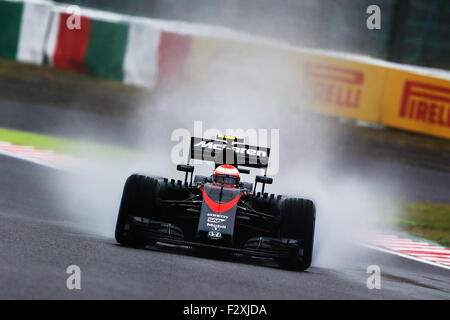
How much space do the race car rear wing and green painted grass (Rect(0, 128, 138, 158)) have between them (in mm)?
6399

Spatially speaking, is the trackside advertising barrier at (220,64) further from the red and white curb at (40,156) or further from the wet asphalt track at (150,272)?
A: the wet asphalt track at (150,272)

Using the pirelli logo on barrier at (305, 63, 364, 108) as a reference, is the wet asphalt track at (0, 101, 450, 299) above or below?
below

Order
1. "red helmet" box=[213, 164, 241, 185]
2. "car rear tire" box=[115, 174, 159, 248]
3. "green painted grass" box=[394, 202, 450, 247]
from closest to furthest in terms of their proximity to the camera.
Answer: "car rear tire" box=[115, 174, 159, 248] < "red helmet" box=[213, 164, 241, 185] < "green painted grass" box=[394, 202, 450, 247]

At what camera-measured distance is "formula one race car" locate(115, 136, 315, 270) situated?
8.95 meters

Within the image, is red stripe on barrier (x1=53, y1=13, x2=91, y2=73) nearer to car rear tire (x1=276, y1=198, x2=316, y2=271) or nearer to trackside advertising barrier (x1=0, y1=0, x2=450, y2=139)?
trackside advertising barrier (x1=0, y1=0, x2=450, y2=139)

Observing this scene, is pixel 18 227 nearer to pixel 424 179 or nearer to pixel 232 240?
pixel 232 240

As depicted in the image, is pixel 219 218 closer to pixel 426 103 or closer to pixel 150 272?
pixel 150 272

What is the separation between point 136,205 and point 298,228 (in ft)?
4.63

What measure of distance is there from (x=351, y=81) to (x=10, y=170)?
871 cm

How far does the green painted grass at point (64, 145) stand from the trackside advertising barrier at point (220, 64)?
14.8 ft

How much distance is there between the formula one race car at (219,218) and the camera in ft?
29.4
